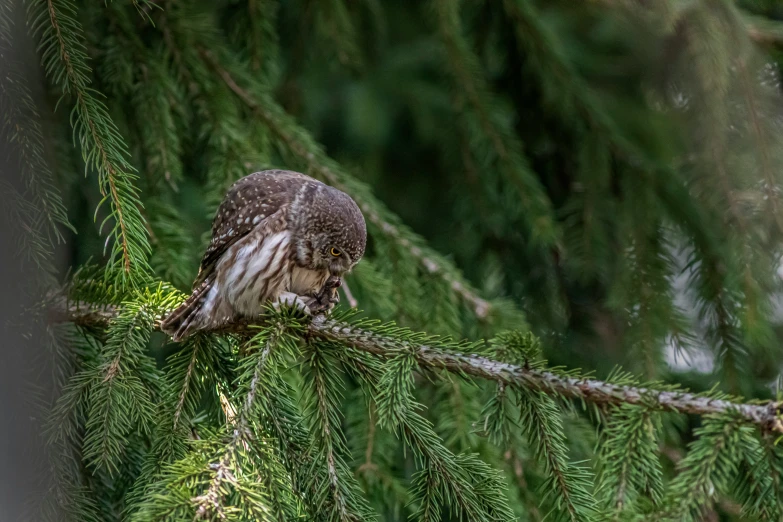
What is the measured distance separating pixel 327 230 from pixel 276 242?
0.21 meters

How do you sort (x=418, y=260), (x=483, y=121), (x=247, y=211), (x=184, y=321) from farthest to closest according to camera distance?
(x=483, y=121) → (x=418, y=260) → (x=247, y=211) → (x=184, y=321)

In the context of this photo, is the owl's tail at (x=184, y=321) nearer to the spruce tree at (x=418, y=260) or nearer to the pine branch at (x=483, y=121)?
the spruce tree at (x=418, y=260)

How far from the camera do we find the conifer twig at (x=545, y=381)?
1.49m

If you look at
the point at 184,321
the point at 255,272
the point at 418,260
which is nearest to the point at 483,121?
the point at 418,260

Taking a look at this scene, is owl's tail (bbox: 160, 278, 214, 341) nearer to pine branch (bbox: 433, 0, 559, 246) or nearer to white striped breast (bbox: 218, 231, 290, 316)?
white striped breast (bbox: 218, 231, 290, 316)

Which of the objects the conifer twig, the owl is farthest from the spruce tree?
the owl

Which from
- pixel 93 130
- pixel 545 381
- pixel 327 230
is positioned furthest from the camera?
pixel 327 230

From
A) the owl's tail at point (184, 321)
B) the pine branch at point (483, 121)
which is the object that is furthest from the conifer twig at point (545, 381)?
the pine branch at point (483, 121)

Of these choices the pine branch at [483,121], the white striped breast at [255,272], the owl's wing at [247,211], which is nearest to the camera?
the white striped breast at [255,272]

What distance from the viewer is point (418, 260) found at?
115 inches

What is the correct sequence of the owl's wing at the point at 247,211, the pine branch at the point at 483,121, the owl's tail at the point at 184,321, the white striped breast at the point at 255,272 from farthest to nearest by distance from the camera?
1. the pine branch at the point at 483,121
2. the owl's wing at the point at 247,211
3. the white striped breast at the point at 255,272
4. the owl's tail at the point at 184,321

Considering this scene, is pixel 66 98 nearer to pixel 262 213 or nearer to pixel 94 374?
pixel 262 213

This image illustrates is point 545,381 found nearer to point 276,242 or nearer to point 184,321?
point 184,321

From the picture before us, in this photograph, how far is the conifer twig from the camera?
1.49 metres
